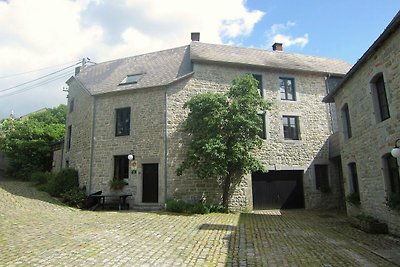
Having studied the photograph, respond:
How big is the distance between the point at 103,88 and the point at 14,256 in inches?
439

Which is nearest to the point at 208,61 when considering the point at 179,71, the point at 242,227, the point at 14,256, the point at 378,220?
the point at 179,71

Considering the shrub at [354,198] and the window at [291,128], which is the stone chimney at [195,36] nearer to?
the window at [291,128]

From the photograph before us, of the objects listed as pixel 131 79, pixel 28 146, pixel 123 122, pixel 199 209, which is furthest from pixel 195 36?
pixel 28 146

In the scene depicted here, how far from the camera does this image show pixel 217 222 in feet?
31.3

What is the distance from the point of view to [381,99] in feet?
28.2

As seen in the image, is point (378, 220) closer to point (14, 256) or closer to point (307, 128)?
point (307, 128)

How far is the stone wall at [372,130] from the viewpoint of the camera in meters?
7.61

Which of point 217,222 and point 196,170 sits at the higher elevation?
point 196,170

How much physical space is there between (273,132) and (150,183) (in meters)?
7.05

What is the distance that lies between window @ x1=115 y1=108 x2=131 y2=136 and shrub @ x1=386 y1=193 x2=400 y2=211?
36.8ft

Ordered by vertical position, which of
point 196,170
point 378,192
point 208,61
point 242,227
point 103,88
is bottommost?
point 242,227

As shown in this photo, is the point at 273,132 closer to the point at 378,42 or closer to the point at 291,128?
the point at 291,128

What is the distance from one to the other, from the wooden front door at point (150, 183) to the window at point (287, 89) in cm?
825

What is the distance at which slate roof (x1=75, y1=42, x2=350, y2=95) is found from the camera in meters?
14.4
